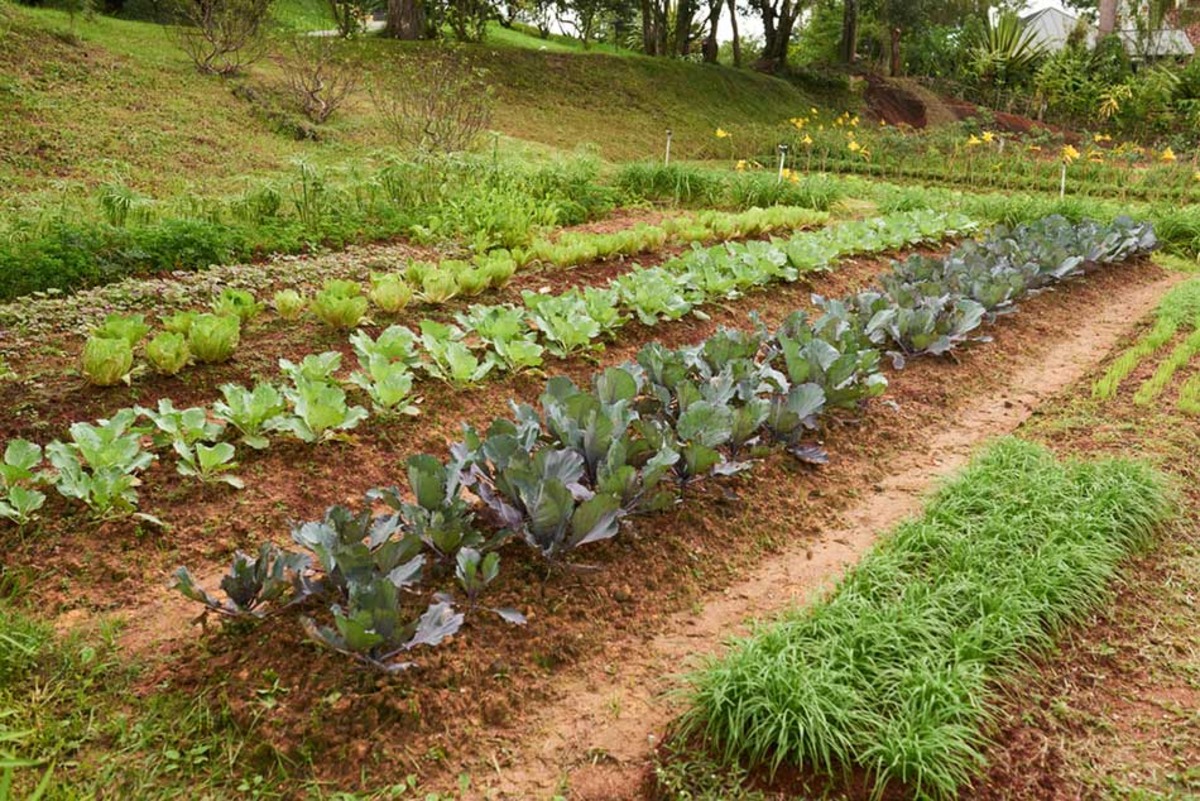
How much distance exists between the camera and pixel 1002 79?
1117 inches

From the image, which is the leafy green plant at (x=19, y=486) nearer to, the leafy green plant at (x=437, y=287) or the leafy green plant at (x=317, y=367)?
the leafy green plant at (x=317, y=367)

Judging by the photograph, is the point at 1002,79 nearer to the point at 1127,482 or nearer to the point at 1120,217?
the point at 1120,217

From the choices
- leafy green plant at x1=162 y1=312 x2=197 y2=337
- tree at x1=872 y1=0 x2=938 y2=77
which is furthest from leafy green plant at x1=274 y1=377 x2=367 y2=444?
tree at x1=872 y1=0 x2=938 y2=77

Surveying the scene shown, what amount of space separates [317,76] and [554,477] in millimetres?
11880

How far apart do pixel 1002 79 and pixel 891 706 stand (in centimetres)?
3124

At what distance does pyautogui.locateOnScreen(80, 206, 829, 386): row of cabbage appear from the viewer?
3.95 meters

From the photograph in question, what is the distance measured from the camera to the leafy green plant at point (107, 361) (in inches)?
148

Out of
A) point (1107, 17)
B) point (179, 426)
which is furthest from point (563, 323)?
point (1107, 17)

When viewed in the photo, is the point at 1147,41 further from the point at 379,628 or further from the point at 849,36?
the point at 379,628

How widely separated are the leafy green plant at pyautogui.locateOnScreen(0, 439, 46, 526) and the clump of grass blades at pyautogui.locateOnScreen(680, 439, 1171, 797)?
2.33m

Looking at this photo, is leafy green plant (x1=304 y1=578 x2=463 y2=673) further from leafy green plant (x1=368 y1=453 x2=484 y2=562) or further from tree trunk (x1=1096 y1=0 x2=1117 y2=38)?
tree trunk (x1=1096 y1=0 x2=1117 y2=38)

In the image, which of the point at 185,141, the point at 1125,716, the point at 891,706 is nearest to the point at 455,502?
the point at 891,706

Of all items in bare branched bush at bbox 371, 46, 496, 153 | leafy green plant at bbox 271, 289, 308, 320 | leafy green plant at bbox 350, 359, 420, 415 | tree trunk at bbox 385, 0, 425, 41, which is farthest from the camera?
tree trunk at bbox 385, 0, 425, 41

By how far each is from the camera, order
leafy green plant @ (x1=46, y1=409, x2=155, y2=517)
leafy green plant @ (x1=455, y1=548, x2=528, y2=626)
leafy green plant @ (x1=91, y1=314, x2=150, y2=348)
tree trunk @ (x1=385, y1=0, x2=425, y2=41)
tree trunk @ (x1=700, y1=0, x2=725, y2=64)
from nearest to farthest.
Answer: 1. leafy green plant @ (x1=455, y1=548, x2=528, y2=626)
2. leafy green plant @ (x1=46, y1=409, x2=155, y2=517)
3. leafy green plant @ (x1=91, y1=314, x2=150, y2=348)
4. tree trunk @ (x1=385, y1=0, x2=425, y2=41)
5. tree trunk @ (x1=700, y1=0, x2=725, y2=64)
